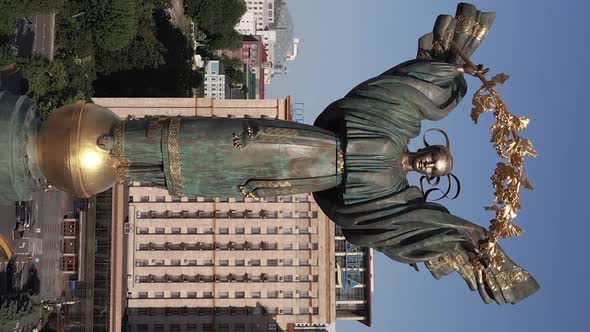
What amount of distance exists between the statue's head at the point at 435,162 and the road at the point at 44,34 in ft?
119

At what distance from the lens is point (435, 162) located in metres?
13.9

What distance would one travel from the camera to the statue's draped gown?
1377 centimetres

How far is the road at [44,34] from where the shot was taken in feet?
147

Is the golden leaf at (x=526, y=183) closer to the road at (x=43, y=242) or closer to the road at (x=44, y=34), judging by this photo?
the road at (x=43, y=242)

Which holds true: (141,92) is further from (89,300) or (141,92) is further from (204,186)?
(204,186)

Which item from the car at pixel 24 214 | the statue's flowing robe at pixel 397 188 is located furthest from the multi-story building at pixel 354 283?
the statue's flowing robe at pixel 397 188

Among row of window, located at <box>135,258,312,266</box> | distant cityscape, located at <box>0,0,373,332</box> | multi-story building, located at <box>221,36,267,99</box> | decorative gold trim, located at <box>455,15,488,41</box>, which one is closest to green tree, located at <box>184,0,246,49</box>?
multi-story building, located at <box>221,36,267,99</box>

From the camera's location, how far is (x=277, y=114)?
59.6 meters

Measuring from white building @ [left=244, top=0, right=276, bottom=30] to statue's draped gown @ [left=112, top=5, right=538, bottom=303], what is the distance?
451 feet

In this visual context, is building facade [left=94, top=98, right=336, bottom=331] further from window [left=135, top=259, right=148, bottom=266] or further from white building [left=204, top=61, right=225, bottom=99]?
white building [left=204, top=61, right=225, bottom=99]

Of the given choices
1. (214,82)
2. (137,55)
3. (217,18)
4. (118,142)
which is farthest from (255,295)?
(118,142)

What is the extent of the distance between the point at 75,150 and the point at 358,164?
563 cm

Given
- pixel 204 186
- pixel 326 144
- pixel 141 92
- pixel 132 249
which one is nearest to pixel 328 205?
pixel 326 144

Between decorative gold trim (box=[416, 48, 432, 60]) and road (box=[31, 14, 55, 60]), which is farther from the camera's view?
road (box=[31, 14, 55, 60])
